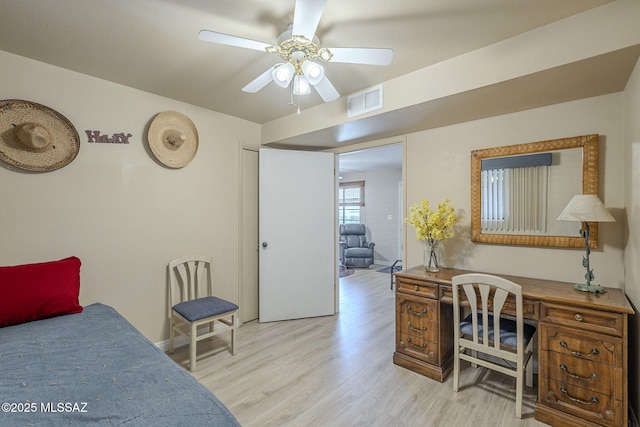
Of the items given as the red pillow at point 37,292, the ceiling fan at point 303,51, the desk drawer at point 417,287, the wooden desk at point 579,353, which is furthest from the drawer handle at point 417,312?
the red pillow at point 37,292

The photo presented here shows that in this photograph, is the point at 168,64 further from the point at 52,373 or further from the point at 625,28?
the point at 625,28

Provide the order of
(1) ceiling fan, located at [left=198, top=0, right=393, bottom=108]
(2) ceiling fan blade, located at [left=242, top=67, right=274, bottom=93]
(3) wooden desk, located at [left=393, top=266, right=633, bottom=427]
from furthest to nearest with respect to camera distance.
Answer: (2) ceiling fan blade, located at [left=242, top=67, right=274, bottom=93]
(3) wooden desk, located at [left=393, top=266, right=633, bottom=427]
(1) ceiling fan, located at [left=198, top=0, right=393, bottom=108]

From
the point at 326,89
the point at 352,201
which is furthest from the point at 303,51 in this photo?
the point at 352,201

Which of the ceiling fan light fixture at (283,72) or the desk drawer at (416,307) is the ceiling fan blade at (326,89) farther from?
the desk drawer at (416,307)

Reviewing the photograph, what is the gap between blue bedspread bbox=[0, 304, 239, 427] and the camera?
928mm

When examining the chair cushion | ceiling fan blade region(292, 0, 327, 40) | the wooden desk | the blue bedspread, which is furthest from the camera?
the chair cushion

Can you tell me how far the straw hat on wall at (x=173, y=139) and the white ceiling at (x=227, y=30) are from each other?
0.42m

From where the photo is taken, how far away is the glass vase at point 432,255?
8.24 ft

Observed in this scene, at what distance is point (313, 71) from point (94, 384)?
1744mm

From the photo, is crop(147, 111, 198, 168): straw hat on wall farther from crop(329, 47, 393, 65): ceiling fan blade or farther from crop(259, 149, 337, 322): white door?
crop(329, 47, 393, 65): ceiling fan blade

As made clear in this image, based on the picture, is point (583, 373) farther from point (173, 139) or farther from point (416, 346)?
point (173, 139)

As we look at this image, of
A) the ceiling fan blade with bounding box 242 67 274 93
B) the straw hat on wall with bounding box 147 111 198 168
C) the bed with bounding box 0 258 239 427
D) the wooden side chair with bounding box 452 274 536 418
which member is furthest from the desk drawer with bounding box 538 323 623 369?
the straw hat on wall with bounding box 147 111 198 168

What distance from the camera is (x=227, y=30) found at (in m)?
1.72

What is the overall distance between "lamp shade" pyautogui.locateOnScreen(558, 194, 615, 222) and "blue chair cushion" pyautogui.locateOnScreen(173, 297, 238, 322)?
2641mm
